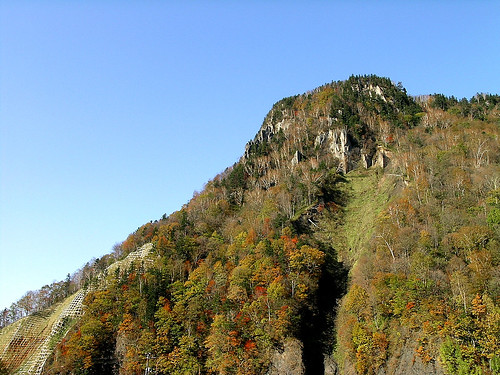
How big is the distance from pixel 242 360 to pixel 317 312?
16716 mm

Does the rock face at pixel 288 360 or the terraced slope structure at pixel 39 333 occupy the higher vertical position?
the terraced slope structure at pixel 39 333

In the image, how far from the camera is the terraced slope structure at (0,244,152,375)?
7600 cm

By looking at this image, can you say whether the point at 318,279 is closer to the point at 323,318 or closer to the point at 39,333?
the point at 323,318

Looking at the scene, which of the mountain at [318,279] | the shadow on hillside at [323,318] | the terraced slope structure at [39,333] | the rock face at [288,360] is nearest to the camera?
the mountain at [318,279]

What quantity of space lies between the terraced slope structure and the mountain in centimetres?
39

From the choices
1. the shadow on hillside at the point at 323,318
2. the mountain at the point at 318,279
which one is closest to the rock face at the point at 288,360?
the mountain at the point at 318,279

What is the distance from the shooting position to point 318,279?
7081cm

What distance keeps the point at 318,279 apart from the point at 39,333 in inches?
2465

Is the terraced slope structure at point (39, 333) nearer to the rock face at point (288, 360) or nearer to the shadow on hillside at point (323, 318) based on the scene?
the shadow on hillside at point (323, 318)

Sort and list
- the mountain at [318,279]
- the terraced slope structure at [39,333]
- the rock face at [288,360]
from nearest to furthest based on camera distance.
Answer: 1. the mountain at [318,279]
2. the rock face at [288,360]
3. the terraced slope structure at [39,333]

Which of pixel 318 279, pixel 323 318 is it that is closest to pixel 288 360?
pixel 323 318

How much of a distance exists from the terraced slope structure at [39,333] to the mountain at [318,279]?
39cm

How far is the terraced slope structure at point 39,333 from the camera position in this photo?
76000mm

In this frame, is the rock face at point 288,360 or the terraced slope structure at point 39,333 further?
the terraced slope structure at point 39,333
